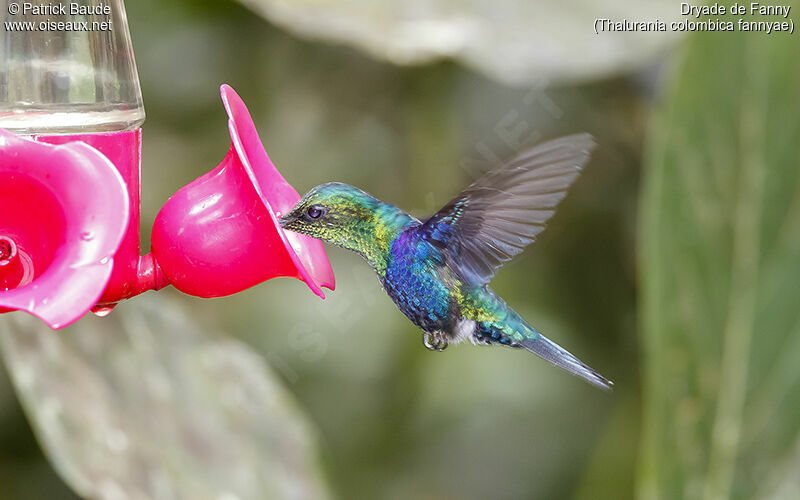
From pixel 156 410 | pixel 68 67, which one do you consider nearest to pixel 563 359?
pixel 68 67

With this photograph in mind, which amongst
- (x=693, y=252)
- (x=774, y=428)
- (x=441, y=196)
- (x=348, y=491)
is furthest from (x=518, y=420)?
(x=693, y=252)

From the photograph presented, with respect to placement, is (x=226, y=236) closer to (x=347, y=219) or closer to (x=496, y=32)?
(x=347, y=219)

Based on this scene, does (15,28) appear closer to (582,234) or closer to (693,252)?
(693,252)

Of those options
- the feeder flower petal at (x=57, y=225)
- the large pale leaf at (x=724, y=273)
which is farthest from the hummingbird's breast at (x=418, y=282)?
the large pale leaf at (x=724, y=273)

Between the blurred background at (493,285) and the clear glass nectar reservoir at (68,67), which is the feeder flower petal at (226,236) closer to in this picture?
the clear glass nectar reservoir at (68,67)

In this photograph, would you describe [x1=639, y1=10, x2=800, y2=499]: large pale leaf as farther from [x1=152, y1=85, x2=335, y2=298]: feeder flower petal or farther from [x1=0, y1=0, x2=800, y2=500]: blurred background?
[x1=152, y1=85, x2=335, y2=298]: feeder flower petal
